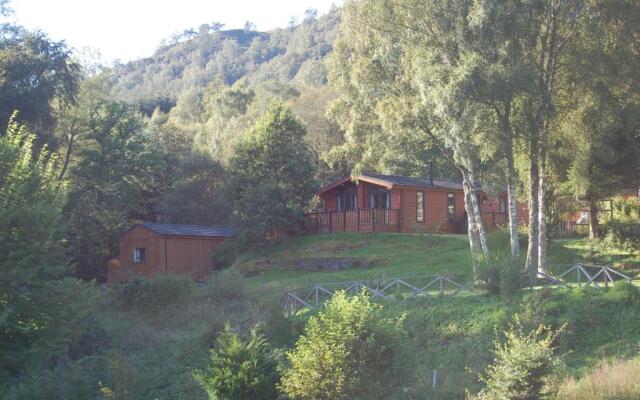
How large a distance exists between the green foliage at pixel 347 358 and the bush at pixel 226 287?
48.7 feet

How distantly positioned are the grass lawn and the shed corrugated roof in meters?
3.47

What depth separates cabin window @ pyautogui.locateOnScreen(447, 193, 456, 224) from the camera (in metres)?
40.9

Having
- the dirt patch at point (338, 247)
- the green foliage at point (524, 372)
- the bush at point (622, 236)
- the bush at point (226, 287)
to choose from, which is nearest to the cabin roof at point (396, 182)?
the dirt patch at point (338, 247)

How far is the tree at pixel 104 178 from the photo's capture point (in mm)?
39312

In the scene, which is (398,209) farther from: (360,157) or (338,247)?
(360,157)

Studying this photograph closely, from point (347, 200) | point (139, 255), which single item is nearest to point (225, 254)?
point (139, 255)

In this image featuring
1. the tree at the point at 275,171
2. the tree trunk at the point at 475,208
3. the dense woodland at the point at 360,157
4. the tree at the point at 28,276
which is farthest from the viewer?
the tree at the point at 275,171

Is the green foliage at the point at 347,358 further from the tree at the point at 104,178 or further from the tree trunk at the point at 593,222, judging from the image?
the tree at the point at 104,178

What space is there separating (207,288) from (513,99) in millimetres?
13480

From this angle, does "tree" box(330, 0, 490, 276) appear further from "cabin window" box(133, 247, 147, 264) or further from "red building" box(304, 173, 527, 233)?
"cabin window" box(133, 247, 147, 264)

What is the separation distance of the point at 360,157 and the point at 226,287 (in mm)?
7211

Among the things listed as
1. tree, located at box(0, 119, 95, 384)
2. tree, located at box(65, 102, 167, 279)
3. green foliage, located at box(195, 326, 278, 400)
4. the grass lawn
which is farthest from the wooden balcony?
green foliage, located at box(195, 326, 278, 400)

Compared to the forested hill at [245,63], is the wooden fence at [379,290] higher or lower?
lower

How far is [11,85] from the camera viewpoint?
32.9 metres
